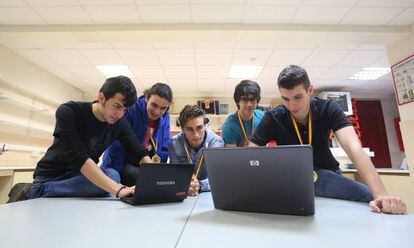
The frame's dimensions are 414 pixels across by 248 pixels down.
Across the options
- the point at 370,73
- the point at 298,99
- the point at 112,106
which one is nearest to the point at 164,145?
the point at 112,106

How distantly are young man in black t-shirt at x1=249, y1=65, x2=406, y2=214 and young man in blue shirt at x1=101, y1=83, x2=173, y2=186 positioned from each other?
73cm

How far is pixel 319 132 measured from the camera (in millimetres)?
1423

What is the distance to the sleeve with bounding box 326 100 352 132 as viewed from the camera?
130cm

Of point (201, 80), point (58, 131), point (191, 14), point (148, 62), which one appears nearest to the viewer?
point (58, 131)

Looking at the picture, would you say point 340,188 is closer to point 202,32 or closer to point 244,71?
point 202,32

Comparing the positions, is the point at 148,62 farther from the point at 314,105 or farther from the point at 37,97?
the point at 314,105

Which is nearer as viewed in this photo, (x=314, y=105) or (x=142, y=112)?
(x=314, y=105)

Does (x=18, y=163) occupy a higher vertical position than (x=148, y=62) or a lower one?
lower

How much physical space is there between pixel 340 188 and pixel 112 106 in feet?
4.08

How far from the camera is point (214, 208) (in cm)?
89

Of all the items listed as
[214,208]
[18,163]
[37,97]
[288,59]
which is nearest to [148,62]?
[37,97]

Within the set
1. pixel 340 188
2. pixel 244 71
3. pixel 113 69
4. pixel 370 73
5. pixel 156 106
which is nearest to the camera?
pixel 340 188

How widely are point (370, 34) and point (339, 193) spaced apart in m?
2.82

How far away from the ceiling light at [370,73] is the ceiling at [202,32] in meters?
0.27
